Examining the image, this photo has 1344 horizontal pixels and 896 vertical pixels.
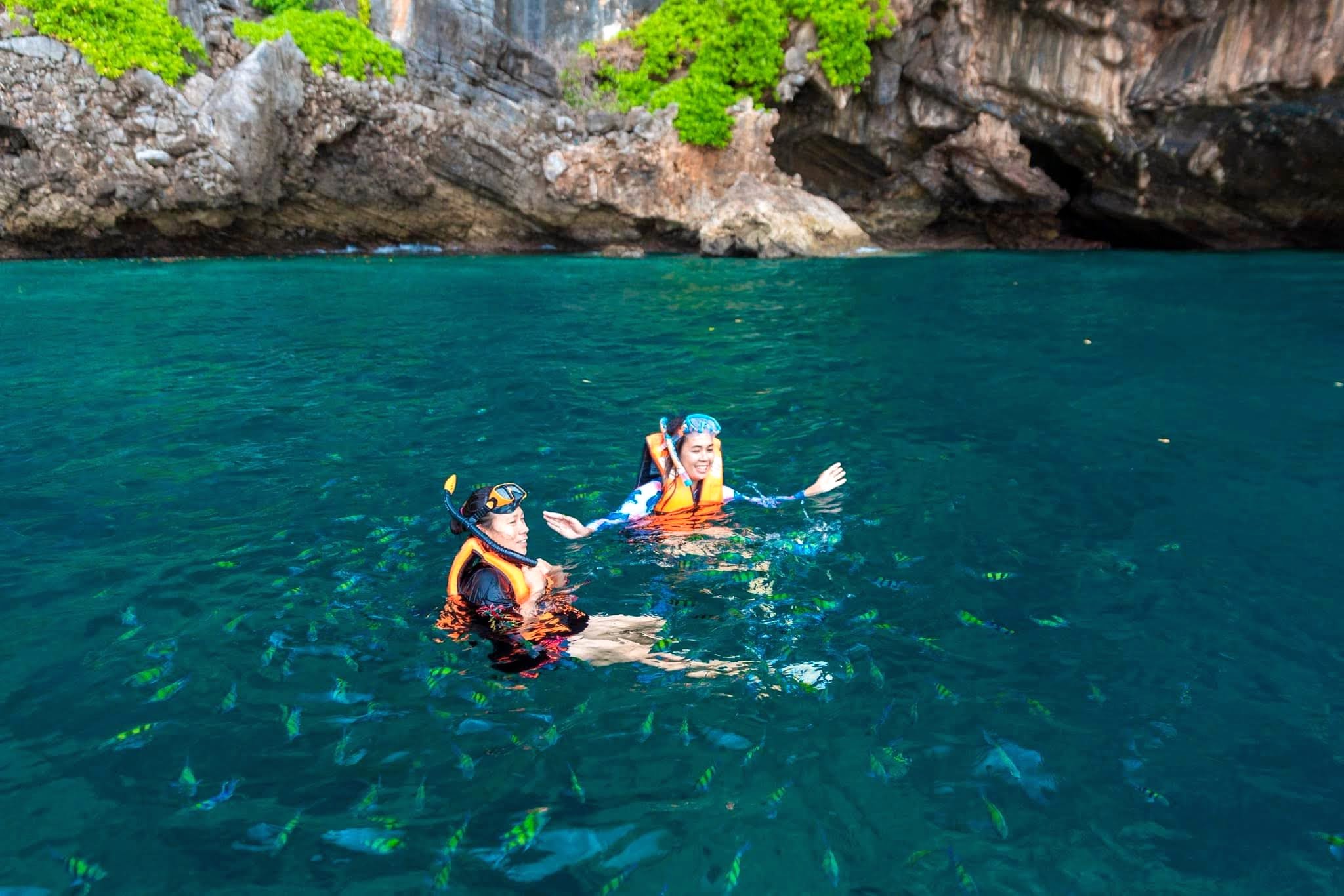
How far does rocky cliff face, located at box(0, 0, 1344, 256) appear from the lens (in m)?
21.4

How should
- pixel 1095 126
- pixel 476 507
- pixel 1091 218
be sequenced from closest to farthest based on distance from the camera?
pixel 476 507
pixel 1095 126
pixel 1091 218

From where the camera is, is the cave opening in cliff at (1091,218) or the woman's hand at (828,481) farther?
the cave opening in cliff at (1091,218)

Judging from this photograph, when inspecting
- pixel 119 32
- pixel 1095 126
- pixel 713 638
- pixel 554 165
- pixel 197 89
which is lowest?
pixel 713 638

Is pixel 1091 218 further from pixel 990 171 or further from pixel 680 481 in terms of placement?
pixel 680 481

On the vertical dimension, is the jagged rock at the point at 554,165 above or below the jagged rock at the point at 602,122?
below

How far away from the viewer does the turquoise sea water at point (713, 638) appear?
3.49 metres

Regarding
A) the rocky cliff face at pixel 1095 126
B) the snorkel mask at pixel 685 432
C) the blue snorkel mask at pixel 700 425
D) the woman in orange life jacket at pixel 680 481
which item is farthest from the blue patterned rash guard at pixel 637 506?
the rocky cliff face at pixel 1095 126

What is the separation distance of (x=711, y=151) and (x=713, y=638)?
80.8ft

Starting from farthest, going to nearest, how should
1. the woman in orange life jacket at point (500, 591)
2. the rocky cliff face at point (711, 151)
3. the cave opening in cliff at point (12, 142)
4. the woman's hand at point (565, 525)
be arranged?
1. the cave opening in cliff at point (12, 142)
2. the rocky cliff face at point (711, 151)
3. the woman's hand at point (565, 525)
4. the woman in orange life jacket at point (500, 591)

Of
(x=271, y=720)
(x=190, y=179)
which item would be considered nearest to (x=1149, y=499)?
(x=271, y=720)

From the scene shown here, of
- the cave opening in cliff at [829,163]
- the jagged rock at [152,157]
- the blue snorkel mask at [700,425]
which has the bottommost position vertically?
the blue snorkel mask at [700,425]

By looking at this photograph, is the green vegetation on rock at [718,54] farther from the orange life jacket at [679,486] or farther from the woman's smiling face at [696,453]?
the woman's smiling face at [696,453]

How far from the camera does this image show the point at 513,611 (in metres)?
4.46

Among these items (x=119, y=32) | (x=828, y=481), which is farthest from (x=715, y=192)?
(x=828, y=481)
